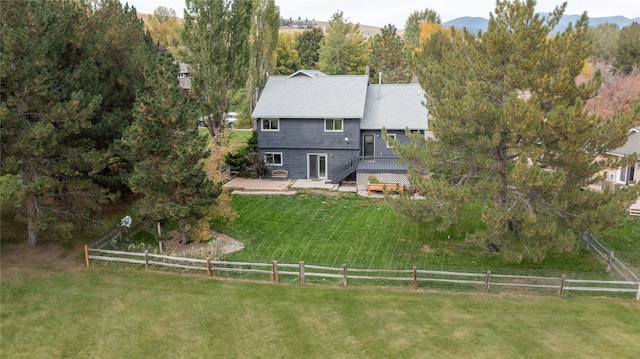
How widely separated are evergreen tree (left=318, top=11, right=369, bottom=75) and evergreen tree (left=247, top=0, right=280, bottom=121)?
19.2 meters

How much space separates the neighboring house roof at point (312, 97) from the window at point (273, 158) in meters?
2.49

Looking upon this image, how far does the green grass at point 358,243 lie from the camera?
55.2ft

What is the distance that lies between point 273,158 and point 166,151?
13629 millimetres

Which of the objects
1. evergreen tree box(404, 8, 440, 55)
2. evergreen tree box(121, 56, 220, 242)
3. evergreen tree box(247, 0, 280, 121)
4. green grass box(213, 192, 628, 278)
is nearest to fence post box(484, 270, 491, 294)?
green grass box(213, 192, 628, 278)

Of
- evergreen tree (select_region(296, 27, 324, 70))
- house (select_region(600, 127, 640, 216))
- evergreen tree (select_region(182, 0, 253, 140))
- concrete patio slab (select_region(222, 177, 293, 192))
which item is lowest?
concrete patio slab (select_region(222, 177, 293, 192))

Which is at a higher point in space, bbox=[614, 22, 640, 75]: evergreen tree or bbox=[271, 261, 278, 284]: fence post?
bbox=[614, 22, 640, 75]: evergreen tree

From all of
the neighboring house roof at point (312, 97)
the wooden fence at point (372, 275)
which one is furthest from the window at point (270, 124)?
the wooden fence at point (372, 275)

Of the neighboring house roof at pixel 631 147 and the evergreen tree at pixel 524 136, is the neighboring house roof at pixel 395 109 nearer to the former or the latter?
the neighboring house roof at pixel 631 147

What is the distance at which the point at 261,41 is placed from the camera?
3678 centimetres

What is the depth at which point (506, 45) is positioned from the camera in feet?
46.3

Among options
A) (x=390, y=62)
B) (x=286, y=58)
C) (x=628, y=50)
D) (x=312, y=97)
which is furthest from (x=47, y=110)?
(x=628, y=50)

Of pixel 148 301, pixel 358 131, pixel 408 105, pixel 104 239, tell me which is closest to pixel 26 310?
pixel 148 301

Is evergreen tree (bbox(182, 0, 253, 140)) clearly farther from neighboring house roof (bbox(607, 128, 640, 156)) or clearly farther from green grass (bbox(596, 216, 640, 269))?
neighboring house roof (bbox(607, 128, 640, 156))

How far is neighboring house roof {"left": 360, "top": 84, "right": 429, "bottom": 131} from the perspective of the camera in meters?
28.6
